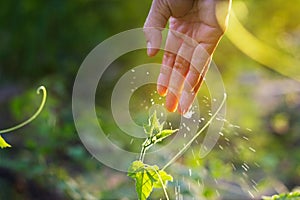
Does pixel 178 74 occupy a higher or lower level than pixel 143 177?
higher

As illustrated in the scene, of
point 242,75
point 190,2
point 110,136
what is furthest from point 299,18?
point 190,2

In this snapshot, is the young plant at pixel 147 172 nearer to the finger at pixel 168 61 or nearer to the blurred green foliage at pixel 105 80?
the finger at pixel 168 61

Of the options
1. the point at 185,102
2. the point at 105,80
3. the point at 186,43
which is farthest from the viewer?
the point at 105,80

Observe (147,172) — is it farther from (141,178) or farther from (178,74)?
(178,74)

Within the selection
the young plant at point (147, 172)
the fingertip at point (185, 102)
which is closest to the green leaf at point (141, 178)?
the young plant at point (147, 172)

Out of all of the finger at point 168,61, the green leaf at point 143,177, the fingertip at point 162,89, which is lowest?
the green leaf at point 143,177

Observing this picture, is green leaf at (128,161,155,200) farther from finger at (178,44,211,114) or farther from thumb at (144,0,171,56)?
thumb at (144,0,171,56)

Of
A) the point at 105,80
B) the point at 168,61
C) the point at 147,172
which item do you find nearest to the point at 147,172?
the point at 147,172
